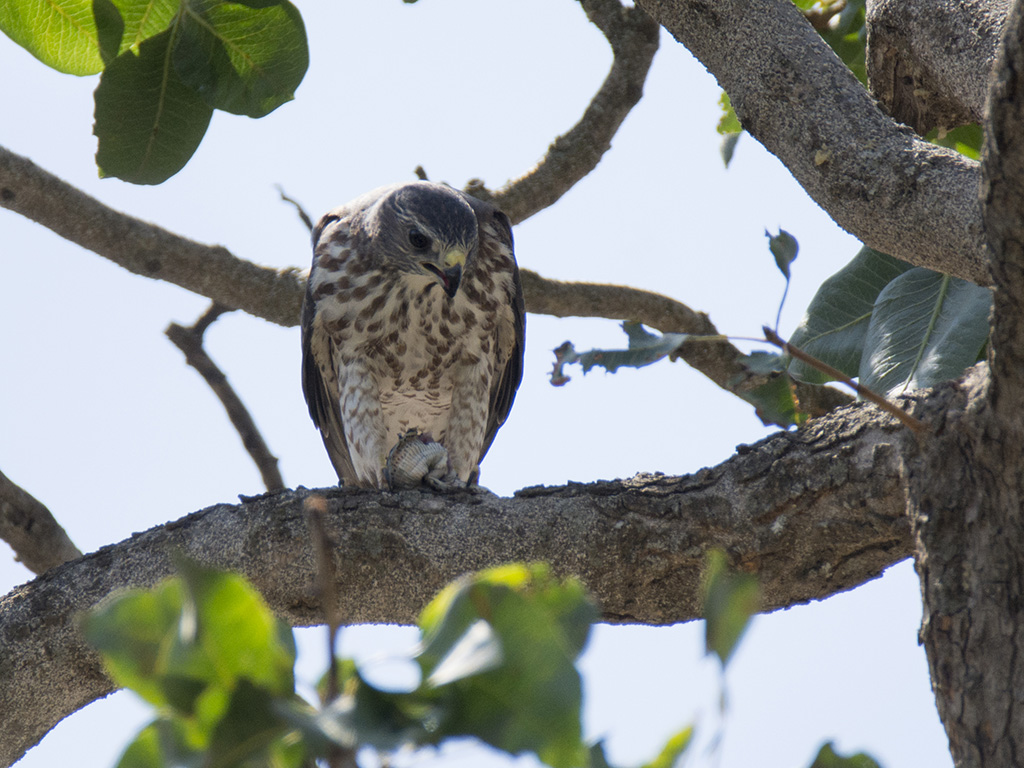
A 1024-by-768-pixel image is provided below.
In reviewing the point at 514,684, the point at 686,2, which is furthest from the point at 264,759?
the point at 686,2

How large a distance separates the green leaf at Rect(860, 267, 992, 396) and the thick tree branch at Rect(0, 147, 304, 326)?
2770 mm

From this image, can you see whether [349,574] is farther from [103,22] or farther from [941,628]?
[103,22]

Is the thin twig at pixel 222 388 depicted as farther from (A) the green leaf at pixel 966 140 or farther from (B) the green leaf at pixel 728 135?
(A) the green leaf at pixel 966 140

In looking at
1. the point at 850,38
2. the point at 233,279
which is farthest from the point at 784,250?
the point at 233,279

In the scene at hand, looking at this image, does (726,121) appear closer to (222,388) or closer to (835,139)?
(835,139)

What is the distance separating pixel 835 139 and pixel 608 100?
2.53 meters

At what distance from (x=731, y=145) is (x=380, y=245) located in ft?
5.82

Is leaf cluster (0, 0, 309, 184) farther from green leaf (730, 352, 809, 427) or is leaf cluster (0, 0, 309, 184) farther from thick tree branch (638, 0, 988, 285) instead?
green leaf (730, 352, 809, 427)

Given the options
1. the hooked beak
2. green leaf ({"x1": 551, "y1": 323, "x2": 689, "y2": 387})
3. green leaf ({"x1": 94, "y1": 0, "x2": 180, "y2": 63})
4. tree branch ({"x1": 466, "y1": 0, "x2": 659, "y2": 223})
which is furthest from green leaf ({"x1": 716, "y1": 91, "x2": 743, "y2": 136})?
green leaf ({"x1": 551, "y1": 323, "x2": 689, "y2": 387})

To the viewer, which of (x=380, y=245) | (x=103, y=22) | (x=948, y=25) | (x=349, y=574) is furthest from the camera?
(x=380, y=245)

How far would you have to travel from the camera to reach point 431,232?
470 cm

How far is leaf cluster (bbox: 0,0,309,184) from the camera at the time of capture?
3320mm

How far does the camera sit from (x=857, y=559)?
268 centimetres

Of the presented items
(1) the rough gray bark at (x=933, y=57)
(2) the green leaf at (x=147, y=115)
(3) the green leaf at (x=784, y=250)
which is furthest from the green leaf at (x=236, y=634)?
(2) the green leaf at (x=147, y=115)
